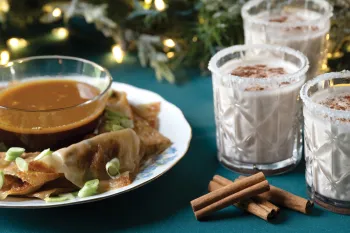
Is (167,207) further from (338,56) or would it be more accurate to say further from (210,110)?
(338,56)

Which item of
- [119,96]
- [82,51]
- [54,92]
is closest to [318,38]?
[119,96]

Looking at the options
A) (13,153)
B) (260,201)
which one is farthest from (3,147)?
(260,201)

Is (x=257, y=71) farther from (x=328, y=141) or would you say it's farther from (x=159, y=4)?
(x=159, y=4)

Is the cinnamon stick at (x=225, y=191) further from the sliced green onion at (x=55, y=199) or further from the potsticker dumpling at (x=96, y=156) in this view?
the sliced green onion at (x=55, y=199)

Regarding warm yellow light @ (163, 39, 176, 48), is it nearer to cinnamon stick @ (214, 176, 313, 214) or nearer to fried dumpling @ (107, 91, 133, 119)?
fried dumpling @ (107, 91, 133, 119)

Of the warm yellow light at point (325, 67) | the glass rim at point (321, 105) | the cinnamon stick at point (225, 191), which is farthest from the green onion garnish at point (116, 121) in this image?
the warm yellow light at point (325, 67)

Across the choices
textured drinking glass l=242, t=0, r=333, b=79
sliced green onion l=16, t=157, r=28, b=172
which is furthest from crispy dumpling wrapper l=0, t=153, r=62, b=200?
textured drinking glass l=242, t=0, r=333, b=79
